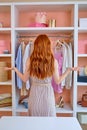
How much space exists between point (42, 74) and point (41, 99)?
0.29 m

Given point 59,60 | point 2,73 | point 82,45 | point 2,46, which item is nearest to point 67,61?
point 59,60

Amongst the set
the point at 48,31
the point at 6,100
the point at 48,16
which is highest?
the point at 48,16

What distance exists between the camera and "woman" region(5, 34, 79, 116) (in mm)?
2084

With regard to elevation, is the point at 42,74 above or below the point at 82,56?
below

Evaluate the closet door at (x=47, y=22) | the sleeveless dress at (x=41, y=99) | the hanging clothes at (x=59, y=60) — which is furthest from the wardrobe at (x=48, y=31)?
the sleeveless dress at (x=41, y=99)

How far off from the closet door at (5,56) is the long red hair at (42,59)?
89 centimetres

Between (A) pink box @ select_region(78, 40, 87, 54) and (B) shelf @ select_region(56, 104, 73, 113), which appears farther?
(A) pink box @ select_region(78, 40, 87, 54)

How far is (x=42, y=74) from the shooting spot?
6.91 feet

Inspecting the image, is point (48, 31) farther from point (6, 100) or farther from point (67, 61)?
point (6, 100)

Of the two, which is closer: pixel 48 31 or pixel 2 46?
pixel 48 31

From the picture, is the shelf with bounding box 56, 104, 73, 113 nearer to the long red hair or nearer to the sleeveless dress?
the sleeveless dress

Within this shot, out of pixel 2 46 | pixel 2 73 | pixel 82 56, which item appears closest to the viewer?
pixel 82 56

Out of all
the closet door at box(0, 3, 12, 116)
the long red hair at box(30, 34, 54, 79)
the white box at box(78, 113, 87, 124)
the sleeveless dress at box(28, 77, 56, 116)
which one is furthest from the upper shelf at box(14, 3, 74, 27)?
the white box at box(78, 113, 87, 124)

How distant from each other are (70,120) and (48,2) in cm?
178
